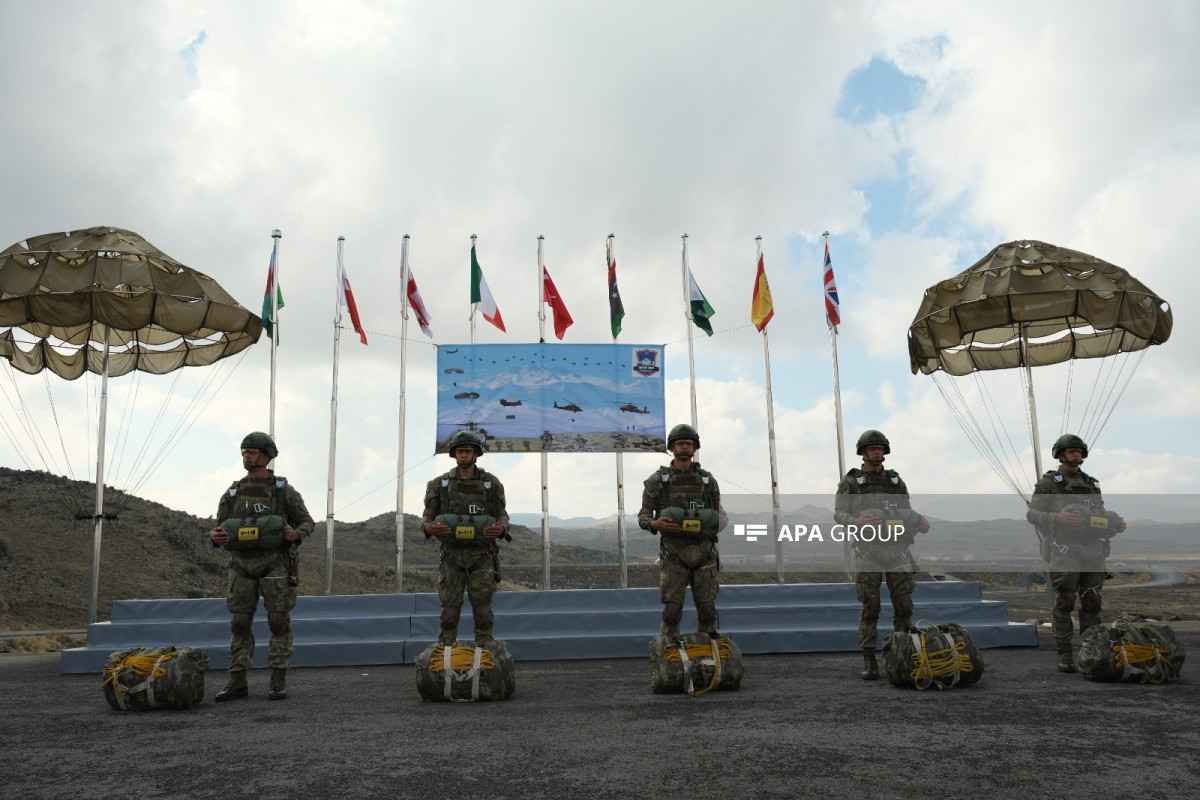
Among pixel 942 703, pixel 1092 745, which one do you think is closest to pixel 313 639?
pixel 942 703

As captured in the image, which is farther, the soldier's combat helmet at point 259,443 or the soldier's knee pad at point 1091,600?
the soldier's knee pad at point 1091,600

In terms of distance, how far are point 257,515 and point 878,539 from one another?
606 centimetres

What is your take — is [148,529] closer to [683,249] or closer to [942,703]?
[683,249]

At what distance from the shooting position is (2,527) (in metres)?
33.8

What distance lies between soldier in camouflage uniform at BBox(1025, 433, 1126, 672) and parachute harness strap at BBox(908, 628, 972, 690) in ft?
6.07

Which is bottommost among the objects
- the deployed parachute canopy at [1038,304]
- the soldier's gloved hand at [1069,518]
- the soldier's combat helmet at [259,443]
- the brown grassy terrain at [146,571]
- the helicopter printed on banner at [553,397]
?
the brown grassy terrain at [146,571]

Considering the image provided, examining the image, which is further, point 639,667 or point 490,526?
point 639,667

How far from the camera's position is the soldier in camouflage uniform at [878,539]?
8.05 meters

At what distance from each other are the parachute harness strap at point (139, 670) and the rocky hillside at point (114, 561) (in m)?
16.6

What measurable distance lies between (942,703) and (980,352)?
11142mm

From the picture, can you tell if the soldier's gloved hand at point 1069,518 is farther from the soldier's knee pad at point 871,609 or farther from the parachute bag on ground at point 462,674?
the parachute bag on ground at point 462,674

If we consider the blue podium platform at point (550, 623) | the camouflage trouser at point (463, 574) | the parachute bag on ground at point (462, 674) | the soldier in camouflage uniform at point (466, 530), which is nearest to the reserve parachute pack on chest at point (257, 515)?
the soldier in camouflage uniform at point (466, 530)

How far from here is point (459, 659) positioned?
701 cm

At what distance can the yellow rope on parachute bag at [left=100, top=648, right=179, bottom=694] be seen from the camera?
671cm
